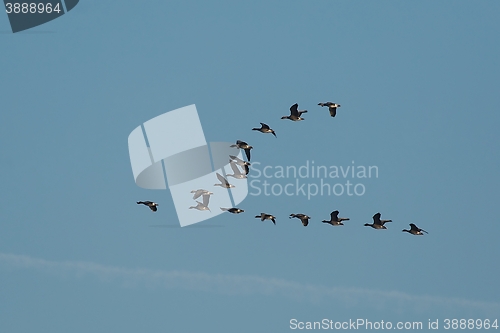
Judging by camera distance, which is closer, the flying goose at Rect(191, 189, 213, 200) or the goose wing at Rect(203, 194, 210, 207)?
the flying goose at Rect(191, 189, 213, 200)

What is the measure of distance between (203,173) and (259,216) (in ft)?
17.8

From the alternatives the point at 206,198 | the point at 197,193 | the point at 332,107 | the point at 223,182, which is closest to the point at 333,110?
the point at 332,107

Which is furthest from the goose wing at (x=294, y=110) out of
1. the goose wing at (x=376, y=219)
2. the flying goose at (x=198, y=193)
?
the flying goose at (x=198, y=193)

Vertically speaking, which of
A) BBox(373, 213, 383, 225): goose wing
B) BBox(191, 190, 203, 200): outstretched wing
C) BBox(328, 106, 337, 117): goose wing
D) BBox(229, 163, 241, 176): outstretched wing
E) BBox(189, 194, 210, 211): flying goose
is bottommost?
BBox(373, 213, 383, 225): goose wing

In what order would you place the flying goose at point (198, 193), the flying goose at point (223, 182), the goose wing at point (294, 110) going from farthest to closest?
the flying goose at point (198, 193) → the flying goose at point (223, 182) → the goose wing at point (294, 110)

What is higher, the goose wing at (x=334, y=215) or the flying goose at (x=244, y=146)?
the flying goose at (x=244, y=146)

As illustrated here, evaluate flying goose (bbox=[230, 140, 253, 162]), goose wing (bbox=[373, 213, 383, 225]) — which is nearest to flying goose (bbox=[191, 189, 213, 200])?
flying goose (bbox=[230, 140, 253, 162])

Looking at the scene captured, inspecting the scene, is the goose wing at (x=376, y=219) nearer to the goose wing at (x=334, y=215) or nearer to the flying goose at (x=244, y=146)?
the goose wing at (x=334, y=215)

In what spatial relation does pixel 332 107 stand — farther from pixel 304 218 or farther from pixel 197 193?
pixel 197 193

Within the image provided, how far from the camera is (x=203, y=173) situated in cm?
7956

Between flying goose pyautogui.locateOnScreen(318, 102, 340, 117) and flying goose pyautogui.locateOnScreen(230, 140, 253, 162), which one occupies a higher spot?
flying goose pyautogui.locateOnScreen(318, 102, 340, 117)

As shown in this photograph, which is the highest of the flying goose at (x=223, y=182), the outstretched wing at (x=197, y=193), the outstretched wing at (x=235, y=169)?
the outstretched wing at (x=235, y=169)

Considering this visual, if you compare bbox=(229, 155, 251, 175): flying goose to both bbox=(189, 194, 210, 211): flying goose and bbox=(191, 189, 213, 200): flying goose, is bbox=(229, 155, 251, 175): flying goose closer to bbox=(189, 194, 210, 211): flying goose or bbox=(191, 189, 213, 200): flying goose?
bbox=(191, 189, 213, 200): flying goose

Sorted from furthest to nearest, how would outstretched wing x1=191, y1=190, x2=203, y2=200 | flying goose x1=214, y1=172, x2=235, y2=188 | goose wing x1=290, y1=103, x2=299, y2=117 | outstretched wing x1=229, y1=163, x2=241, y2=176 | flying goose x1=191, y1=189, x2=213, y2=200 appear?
outstretched wing x1=191, y1=190, x2=203, y2=200, flying goose x1=191, y1=189, x2=213, y2=200, flying goose x1=214, y1=172, x2=235, y2=188, outstretched wing x1=229, y1=163, x2=241, y2=176, goose wing x1=290, y1=103, x2=299, y2=117
